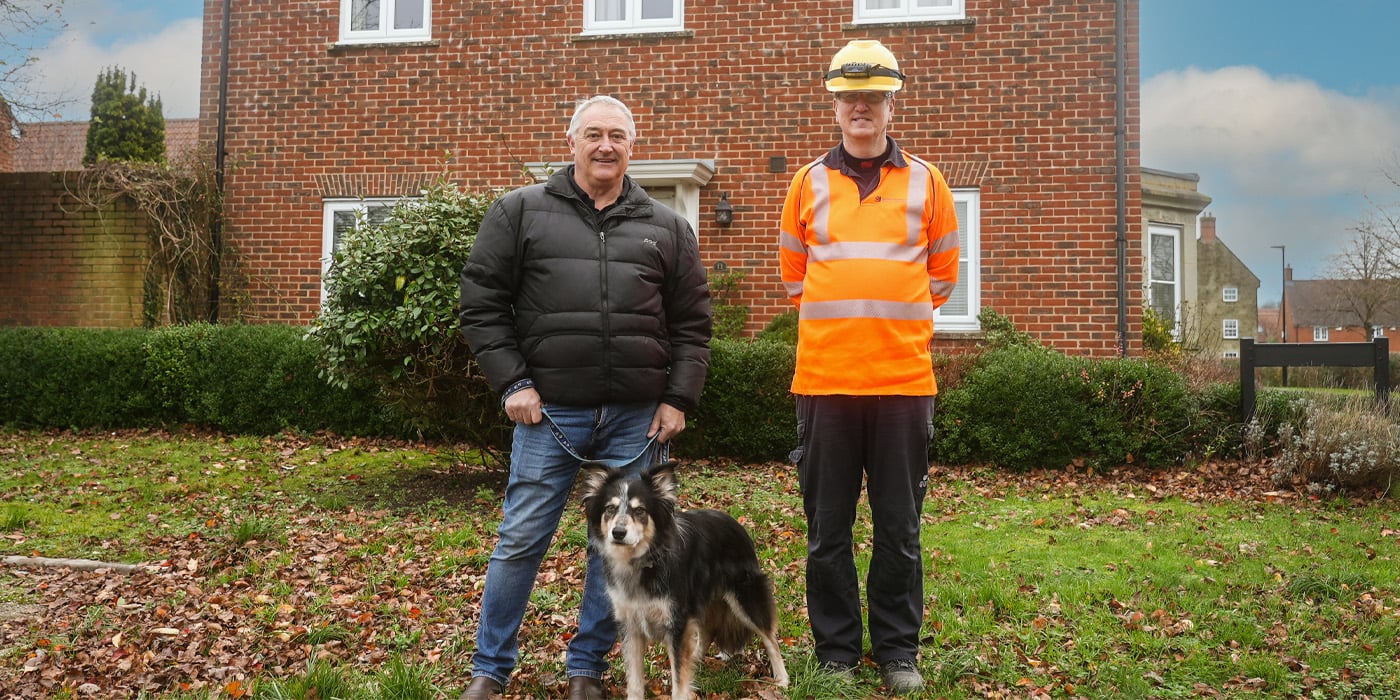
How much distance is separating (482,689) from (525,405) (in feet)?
3.46

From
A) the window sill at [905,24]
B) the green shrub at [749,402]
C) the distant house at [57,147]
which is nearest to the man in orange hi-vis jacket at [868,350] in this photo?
the green shrub at [749,402]

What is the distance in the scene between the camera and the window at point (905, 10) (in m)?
11.6

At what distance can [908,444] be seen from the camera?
3930 mm

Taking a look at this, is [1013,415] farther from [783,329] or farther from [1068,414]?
[783,329]

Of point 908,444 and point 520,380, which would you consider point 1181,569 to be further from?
point 520,380

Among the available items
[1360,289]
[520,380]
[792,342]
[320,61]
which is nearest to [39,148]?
[320,61]

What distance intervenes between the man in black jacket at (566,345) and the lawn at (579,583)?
1.56ft

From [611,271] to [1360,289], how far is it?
38106 millimetres

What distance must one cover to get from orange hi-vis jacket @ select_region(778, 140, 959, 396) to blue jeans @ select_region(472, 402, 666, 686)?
2.44 ft

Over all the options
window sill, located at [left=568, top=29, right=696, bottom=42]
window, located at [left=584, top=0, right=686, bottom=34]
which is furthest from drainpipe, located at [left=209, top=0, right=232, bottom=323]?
window, located at [left=584, top=0, right=686, bottom=34]

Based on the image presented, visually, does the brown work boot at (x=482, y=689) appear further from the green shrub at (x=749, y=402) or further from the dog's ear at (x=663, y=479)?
the green shrub at (x=749, y=402)

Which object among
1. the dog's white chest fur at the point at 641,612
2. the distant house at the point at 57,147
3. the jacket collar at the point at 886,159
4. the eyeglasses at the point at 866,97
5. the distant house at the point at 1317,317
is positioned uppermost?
the distant house at the point at 57,147

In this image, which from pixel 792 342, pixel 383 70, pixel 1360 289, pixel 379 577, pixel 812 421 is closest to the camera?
pixel 812 421

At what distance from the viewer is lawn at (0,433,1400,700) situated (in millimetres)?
4234
